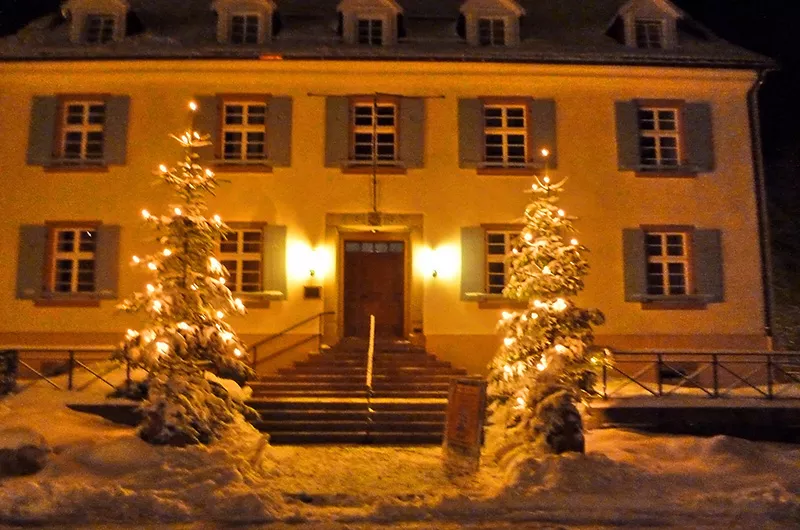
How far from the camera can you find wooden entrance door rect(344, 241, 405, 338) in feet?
51.9

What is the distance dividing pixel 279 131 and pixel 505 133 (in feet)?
16.9

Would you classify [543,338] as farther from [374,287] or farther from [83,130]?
→ [83,130]

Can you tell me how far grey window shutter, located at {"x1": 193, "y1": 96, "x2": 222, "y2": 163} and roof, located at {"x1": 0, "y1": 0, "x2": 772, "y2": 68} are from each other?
39.5 inches

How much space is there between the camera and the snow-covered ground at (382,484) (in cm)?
796

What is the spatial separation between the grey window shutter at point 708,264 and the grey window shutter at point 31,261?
576 inches

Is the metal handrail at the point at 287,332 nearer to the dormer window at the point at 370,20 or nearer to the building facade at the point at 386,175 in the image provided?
the building facade at the point at 386,175

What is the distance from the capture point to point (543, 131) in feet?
52.5

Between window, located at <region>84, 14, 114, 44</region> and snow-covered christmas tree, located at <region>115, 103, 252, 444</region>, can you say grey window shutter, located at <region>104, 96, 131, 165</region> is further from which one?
snow-covered christmas tree, located at <region>115, 103, 252, 444</region>

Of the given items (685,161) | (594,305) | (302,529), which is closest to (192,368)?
(302,529)

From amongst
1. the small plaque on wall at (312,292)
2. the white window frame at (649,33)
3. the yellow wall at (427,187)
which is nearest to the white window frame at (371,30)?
the yellow wall at (427,187)

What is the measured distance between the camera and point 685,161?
1616 centimetres

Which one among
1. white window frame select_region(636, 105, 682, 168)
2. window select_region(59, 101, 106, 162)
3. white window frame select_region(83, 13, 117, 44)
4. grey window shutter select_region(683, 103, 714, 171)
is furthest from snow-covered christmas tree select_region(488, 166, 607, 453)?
white window frame select_region(83, 13, 117, 44)

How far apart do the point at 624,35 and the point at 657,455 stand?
35.0 ft

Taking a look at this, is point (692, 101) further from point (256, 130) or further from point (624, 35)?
point (256, 130)
